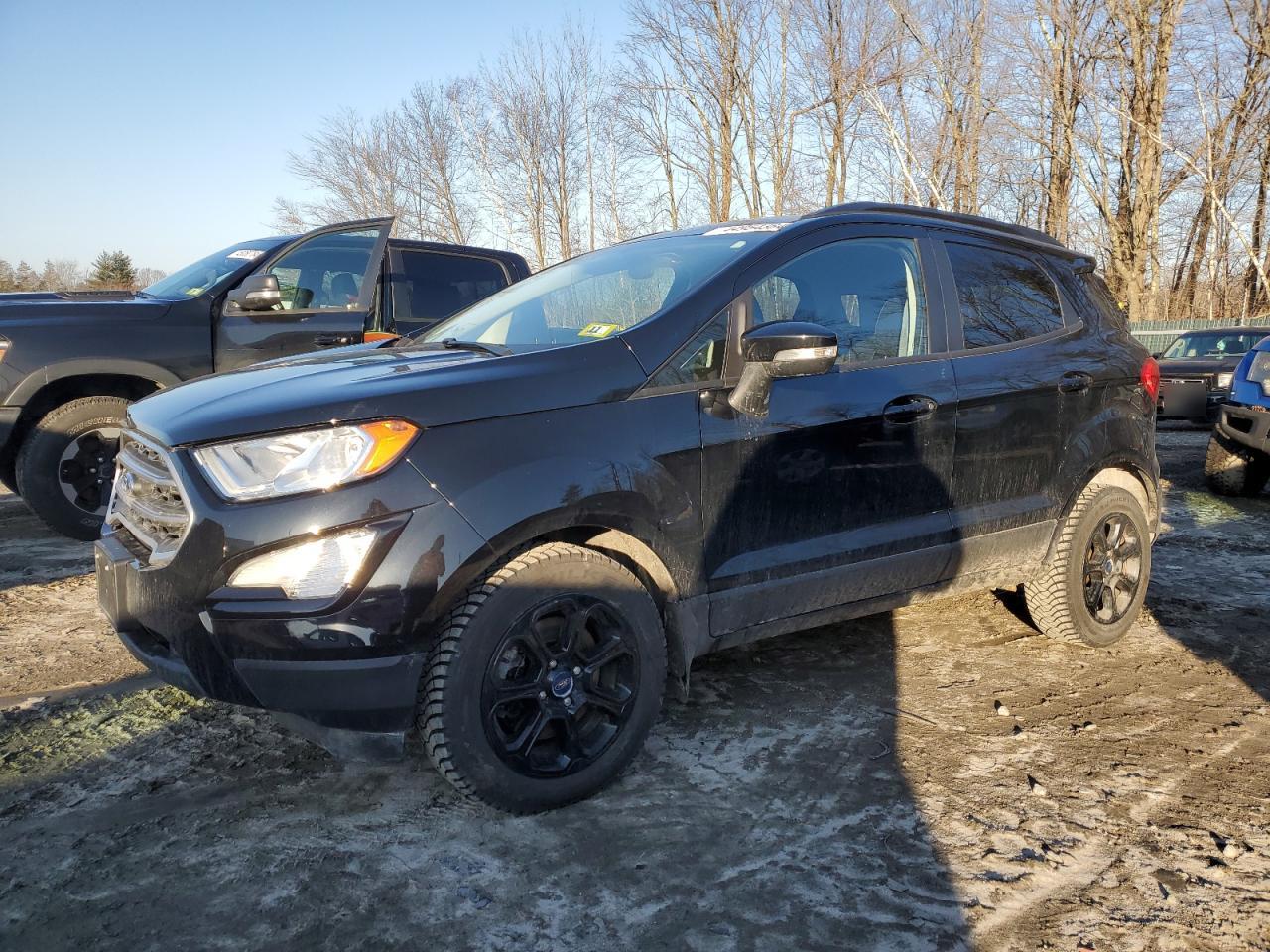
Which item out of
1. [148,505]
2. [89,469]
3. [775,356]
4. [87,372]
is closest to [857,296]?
[775,356]

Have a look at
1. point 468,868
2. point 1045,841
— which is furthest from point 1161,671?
point 468,868

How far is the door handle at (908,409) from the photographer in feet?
10.5

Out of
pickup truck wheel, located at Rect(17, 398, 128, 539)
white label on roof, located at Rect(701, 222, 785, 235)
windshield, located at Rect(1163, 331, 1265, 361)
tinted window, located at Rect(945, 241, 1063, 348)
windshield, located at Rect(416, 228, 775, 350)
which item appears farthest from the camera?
windshield, located at Rect(1163, 331, 1265, 361)

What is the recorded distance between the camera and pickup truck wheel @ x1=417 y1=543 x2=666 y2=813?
2.38m

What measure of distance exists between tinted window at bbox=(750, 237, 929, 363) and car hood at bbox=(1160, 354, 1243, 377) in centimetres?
1144

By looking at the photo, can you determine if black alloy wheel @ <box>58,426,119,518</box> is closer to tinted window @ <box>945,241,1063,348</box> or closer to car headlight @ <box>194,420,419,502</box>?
car headlight @ <box>194,420,419,502</box>

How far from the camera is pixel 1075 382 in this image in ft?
12.4

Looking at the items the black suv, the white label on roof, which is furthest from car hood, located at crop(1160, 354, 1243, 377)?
the white label on roof

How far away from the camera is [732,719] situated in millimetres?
3197

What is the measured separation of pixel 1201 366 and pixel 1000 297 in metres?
11.1

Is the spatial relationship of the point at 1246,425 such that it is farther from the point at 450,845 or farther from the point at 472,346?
the point at 450,845

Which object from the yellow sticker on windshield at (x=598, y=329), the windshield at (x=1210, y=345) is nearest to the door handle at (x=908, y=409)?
the yellow sticker on windshield at (x=598, y=329)

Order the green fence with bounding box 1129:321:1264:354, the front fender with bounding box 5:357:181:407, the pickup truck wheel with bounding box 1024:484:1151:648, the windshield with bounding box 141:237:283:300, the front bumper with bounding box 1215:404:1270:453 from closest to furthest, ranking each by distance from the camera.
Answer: the pickup truck wheel with bounding box 1024:484:1151:648 → the front fender with bounding box 5:357:181:407 → the windshield with bounding box 141:237:283:300 → the front bumper with bounding box 1215:404:1270:453 → the green fence with bounding box 1129:321:1264:354

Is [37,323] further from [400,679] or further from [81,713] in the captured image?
[400,679]
